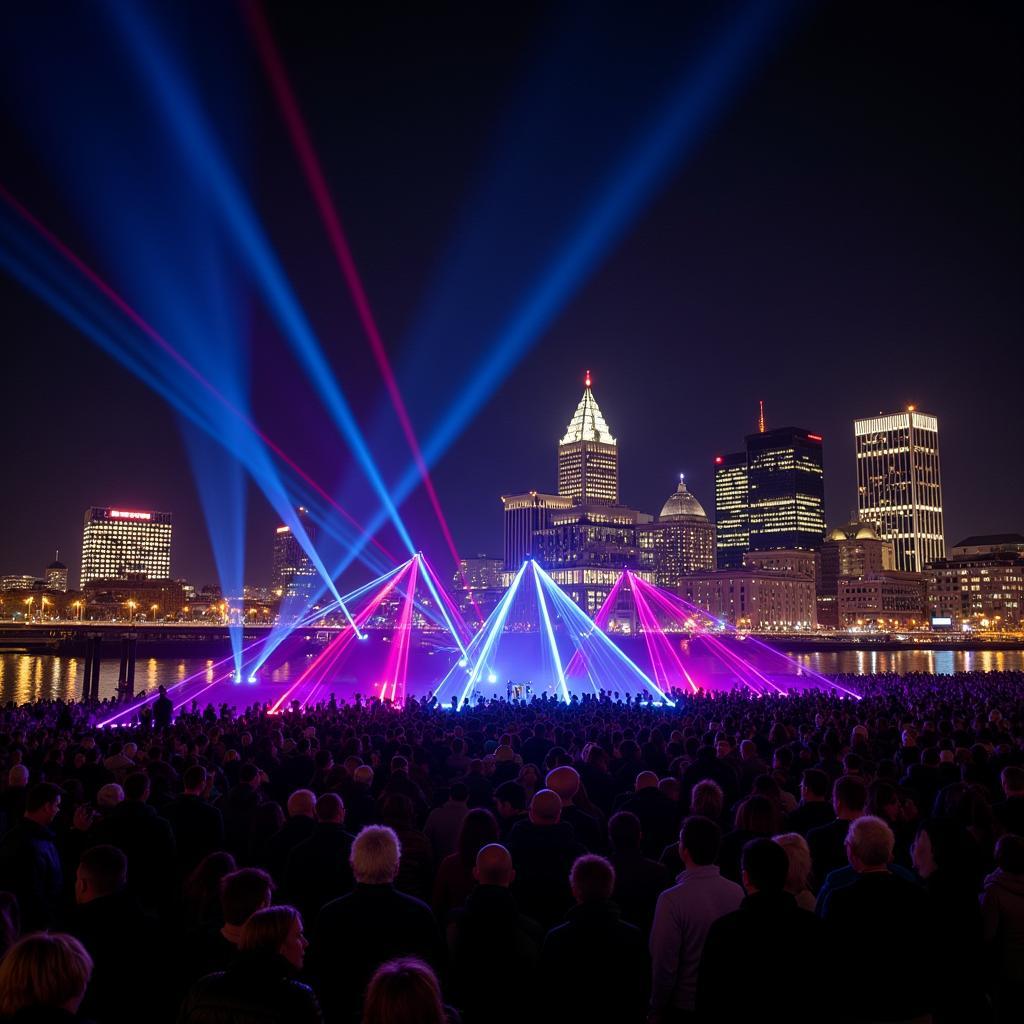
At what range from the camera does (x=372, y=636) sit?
143750 millimetres

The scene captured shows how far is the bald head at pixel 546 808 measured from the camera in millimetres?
6074

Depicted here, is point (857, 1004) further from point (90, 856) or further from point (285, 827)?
point (285, 827)

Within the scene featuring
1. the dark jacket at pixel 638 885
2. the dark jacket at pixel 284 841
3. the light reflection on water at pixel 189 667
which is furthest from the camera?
the light reflection on water at pixel 189 667

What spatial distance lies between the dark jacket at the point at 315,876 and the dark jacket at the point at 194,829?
1482 mm

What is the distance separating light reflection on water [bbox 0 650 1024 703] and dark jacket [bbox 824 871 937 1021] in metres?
63.6

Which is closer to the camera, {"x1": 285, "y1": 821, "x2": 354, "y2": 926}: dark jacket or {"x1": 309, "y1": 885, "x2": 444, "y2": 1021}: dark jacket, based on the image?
{"x1": 309, "y1": 885, "x2": 444, "y2": 1021}: dark jacket

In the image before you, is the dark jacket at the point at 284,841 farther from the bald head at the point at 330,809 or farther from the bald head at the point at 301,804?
the bald head at the point at 330,809

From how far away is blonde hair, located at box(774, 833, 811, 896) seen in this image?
5.31 meters

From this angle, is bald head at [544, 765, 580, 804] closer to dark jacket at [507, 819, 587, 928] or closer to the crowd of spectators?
the crowd of spectators

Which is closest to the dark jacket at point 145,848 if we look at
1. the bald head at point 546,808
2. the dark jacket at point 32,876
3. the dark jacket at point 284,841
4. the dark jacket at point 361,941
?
the dark jacket at point 32,876

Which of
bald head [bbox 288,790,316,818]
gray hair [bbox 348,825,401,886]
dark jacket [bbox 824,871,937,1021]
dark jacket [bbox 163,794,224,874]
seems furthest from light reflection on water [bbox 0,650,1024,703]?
dark jacket [bbox 824,871,937,1021]

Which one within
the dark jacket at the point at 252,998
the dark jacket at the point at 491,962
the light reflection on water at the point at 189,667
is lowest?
the light reflection on water at the point at 189,667

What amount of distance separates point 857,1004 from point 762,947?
2.55 ft

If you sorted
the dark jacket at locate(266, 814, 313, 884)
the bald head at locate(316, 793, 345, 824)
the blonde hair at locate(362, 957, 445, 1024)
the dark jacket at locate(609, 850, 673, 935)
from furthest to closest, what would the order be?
the dark jacket at locate(266, 814, 313, 884) < the bald head at locate(316, 793, 345, 824) < the dark jacket at locate(609, 850, 673, 935) < the blonde hair at locate(362, 957, 445, 1024)
